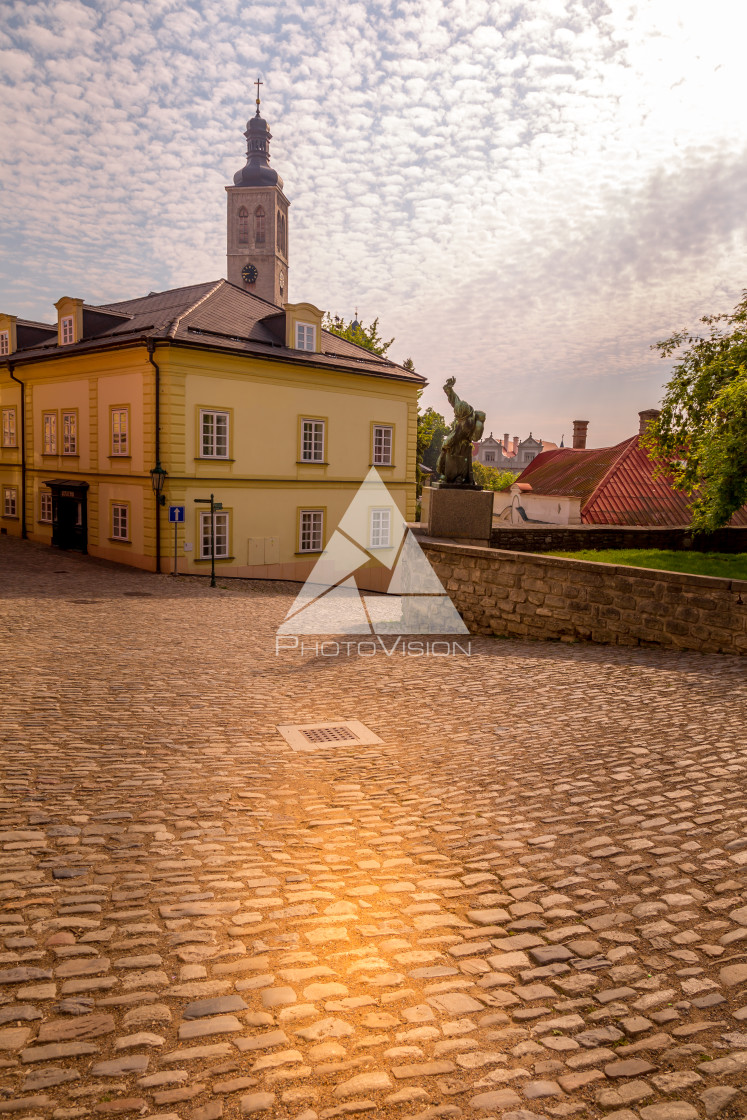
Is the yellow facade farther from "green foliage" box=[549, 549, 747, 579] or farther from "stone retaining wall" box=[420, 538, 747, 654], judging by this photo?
"green foliage" box=[549, 549, 747, 579]

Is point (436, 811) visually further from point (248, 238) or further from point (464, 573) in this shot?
point (248, 238)

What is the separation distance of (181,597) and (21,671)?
8910 mm

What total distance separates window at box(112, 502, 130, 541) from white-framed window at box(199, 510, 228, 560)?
2.81 m

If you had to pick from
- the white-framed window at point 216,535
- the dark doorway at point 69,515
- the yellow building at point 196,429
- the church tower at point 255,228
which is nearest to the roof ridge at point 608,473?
the yellow building at point 196,429

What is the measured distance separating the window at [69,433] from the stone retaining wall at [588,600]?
17.4 meters

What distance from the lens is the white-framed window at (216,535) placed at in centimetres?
2353

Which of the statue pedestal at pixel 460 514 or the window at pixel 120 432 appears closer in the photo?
the statue pedestal at pixel 460 514

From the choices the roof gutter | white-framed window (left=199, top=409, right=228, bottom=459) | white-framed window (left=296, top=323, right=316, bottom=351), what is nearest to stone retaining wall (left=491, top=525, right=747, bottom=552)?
white-framed window (left=199, top=409, right=228, bottom=459)

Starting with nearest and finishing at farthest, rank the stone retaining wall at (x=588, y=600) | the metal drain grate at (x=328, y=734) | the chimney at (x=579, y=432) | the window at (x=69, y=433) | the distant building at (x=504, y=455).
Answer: the metal drain grate at (x=328, y=734), the stone retaining wall at (x=588, y=600), the window at (x=69, y=433), the chimney at (x=579, y=432), the distant building at (x=504, y=455)

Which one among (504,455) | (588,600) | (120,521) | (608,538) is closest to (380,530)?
(120,521)

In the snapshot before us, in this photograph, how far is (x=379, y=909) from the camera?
4.19 m

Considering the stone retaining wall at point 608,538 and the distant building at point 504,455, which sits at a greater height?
the distant building at point 504,455

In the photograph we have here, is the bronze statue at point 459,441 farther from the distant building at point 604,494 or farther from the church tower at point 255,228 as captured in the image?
the church tower at point 255,228

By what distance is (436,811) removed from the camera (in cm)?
559
